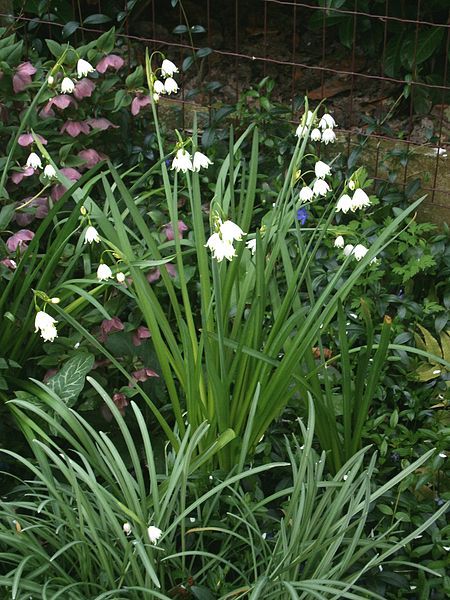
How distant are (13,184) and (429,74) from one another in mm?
1897

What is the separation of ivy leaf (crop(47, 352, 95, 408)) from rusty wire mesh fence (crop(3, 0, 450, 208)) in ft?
5.19

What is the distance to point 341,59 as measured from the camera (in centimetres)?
438

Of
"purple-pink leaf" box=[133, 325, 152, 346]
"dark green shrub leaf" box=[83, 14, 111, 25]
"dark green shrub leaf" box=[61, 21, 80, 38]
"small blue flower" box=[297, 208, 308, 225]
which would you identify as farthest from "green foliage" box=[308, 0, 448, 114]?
"purple-pink leaf" box=[133, 325, 152, 346]

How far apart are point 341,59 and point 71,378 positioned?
240 cm

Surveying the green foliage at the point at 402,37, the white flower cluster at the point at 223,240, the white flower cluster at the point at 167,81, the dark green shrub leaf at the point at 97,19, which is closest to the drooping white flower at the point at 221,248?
the white flower cluster at the point at 223,240

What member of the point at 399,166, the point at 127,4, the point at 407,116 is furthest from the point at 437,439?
the point at 127,4

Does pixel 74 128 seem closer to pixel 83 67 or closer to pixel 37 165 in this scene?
pixel 83 67

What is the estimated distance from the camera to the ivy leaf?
2.55 meters

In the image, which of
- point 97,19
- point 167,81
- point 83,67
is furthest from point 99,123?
point 97,19

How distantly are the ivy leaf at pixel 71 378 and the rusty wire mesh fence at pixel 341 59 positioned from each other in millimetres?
1580

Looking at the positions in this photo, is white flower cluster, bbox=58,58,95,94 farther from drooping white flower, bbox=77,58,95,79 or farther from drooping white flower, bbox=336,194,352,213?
drooping white flower, bbox=336,194,352,213

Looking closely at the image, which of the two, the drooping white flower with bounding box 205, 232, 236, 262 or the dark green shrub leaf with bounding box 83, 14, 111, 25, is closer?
the drooping white flower with bounding box 205, 232, 236, 262

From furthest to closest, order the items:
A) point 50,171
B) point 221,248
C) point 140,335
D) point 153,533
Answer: point 50,171, point 140,335, point 221,248, point 153,533

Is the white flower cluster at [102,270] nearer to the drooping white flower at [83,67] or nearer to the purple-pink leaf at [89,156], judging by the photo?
the purple-pink leaf at [89,156]
